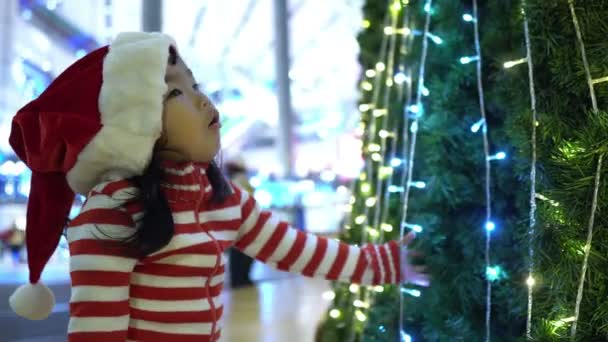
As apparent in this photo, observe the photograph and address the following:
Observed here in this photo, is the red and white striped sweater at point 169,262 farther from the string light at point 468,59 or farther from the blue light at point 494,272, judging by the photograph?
the string light at point 468,59

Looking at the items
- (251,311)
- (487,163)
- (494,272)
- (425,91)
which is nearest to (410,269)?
(494,272)

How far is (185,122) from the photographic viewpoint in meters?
1.15

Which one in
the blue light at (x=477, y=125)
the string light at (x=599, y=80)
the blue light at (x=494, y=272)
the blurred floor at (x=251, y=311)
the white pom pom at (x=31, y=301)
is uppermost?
the string light at (x=599, y=80)

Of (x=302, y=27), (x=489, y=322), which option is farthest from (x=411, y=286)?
(x=302, y=27)

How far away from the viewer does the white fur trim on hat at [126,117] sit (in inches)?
41.9

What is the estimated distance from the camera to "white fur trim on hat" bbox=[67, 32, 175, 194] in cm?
106

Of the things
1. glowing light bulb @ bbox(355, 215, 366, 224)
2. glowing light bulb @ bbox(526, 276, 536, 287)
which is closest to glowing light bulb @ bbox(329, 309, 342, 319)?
glowing light bulb @ bbox(355, 215, 366, 224)

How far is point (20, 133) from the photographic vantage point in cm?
114

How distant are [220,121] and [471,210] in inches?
24.0

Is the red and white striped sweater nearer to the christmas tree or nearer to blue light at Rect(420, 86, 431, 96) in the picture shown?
the christmas tree

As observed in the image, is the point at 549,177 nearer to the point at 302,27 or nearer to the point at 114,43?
the point at 114,43

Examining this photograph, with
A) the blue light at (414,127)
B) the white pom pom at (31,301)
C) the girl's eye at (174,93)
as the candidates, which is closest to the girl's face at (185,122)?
the girl's eye at (174,93)

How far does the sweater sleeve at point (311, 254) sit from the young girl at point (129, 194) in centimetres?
11

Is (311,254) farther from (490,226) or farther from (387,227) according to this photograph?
(490,226)
